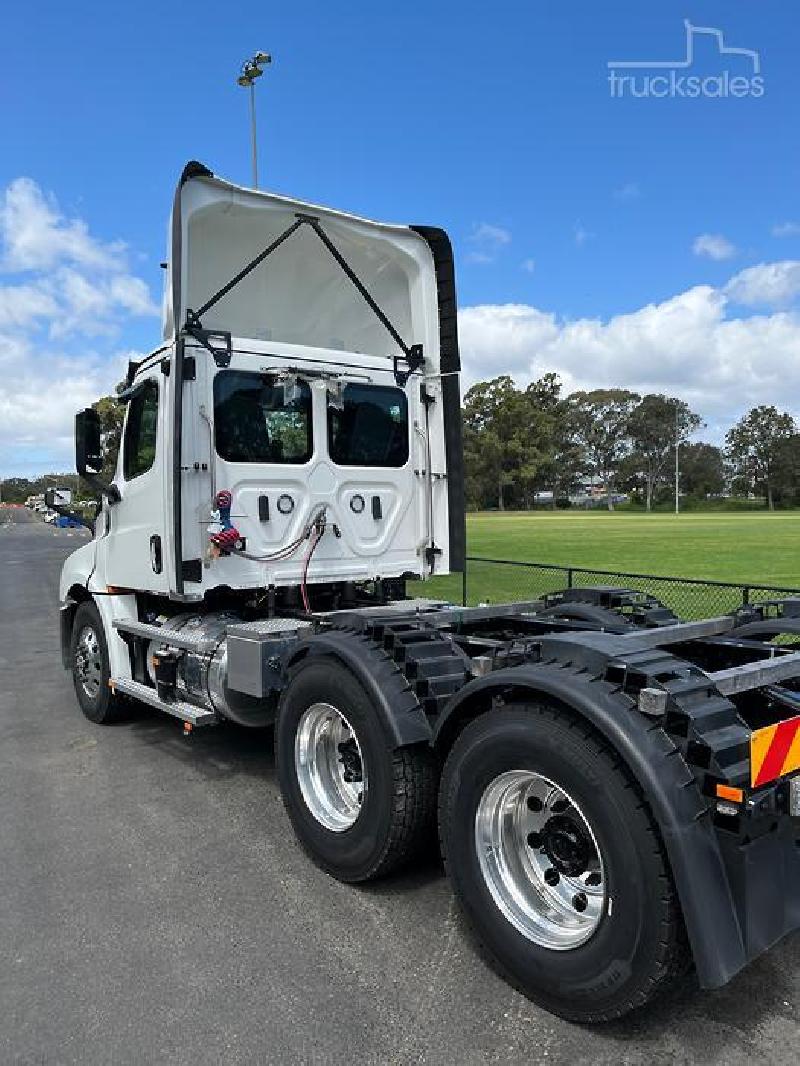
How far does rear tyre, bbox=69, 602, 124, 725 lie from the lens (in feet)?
21.4

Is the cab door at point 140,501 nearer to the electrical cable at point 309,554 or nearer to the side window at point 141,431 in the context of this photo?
the side window at point 141,431

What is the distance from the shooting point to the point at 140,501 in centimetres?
581

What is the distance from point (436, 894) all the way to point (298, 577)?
8.04 ft

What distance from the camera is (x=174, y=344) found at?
5.11m

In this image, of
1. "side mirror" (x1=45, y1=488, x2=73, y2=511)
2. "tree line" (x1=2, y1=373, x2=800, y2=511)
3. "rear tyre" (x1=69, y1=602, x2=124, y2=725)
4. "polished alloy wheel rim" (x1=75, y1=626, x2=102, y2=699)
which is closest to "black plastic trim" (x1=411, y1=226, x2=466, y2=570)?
"rear tyre" (x1=69, y1=602, x2=124, y2=725)

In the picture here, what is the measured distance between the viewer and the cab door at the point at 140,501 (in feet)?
18.0

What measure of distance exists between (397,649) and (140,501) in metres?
2.88

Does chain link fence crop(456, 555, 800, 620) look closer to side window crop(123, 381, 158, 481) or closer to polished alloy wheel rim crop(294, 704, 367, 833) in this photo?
polished alloy wheel rim crop(294, 704, 367, 833)

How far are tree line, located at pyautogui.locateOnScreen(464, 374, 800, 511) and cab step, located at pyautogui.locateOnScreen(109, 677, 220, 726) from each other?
105m

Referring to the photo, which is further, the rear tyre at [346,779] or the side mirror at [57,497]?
the side mirror at [57,497]

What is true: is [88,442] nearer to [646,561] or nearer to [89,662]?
[89,662]

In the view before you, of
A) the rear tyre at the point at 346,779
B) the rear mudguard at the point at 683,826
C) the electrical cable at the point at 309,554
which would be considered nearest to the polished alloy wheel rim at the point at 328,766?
the rear tyre at the point at 346,779

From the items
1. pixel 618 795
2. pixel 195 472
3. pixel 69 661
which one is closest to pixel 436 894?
pixel 618 795

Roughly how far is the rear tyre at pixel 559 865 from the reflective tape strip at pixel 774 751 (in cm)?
38
